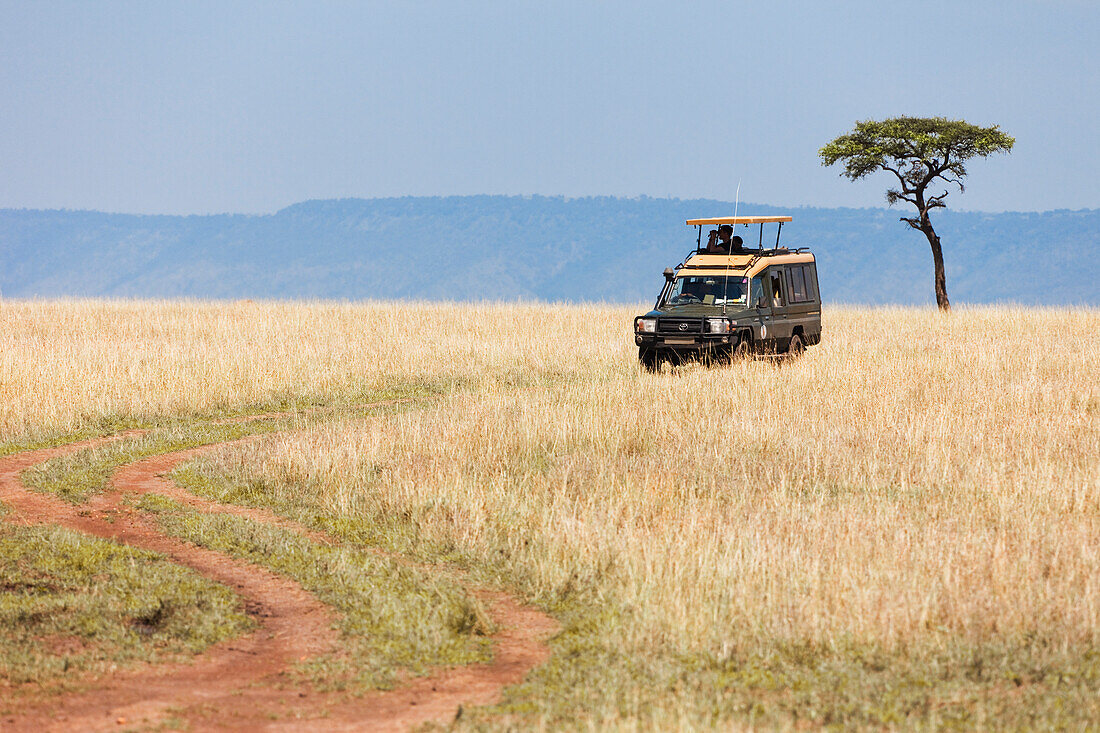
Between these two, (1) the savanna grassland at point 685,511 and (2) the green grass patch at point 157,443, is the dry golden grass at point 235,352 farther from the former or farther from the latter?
(2) the green grass patch at point 157,443

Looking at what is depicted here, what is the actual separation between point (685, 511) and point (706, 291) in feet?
37.2

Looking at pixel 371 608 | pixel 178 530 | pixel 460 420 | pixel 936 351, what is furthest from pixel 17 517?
pixel 936 351

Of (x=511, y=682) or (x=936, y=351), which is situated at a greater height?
(x=936, y=351)

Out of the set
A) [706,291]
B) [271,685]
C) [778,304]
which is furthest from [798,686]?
[778,304]

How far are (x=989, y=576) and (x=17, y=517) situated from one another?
7.97m

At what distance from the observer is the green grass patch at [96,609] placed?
6023mm

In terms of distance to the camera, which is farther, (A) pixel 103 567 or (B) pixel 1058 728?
(A) pixel 103 567

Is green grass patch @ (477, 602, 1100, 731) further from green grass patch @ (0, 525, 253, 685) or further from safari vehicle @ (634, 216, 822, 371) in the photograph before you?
safari vehicle @ (634, 216, 822, 371)

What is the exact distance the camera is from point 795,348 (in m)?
21.1

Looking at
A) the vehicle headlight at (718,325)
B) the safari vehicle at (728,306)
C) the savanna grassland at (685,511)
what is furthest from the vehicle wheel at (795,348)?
the vehicle headlight at (718,325)

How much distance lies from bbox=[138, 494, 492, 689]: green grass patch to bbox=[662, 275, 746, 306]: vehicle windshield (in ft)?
38.8

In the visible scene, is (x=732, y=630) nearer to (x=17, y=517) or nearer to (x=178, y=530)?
(x=178, y=530)

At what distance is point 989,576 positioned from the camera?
22.8 feet

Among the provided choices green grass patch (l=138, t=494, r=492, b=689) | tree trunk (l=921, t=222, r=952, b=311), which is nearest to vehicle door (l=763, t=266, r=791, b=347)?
green grass patch (l=138, t=494, r=492, b=689)
